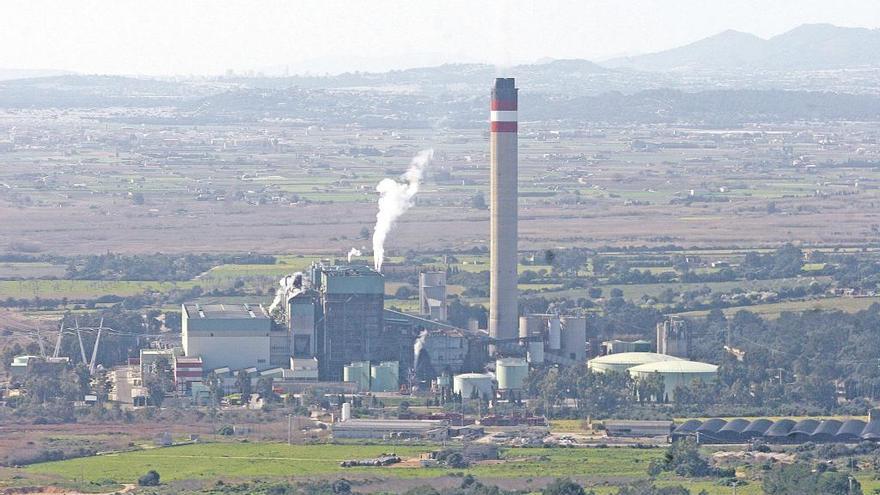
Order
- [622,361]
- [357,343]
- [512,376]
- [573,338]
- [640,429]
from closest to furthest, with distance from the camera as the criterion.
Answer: [640,429] < [512,376] < [622,361] < [357,343] < [573,338]

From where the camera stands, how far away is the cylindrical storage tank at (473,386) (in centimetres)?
6269

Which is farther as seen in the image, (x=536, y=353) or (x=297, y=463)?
(x=536, y=353)

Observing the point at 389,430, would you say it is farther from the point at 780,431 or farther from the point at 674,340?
the point at 674,340

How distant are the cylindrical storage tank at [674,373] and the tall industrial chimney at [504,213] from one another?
606cm

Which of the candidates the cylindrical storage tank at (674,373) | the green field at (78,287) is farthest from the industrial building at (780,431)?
the green field at (78,287)

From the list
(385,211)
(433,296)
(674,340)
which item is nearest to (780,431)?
(674,340)

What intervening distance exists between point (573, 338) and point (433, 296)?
16.1 ft

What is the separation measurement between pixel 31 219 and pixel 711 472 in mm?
72952

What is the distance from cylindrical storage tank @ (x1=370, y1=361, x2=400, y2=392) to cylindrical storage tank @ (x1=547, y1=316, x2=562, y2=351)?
18.0 ft

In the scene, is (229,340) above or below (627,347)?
above

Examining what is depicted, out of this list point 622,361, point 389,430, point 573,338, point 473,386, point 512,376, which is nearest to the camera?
point 389,430

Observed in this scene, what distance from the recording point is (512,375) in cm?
6372

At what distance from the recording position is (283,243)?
4119 inches

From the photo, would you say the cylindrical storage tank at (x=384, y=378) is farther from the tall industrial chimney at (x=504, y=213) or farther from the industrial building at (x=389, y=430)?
the industrial building at (x=389, y=430)
